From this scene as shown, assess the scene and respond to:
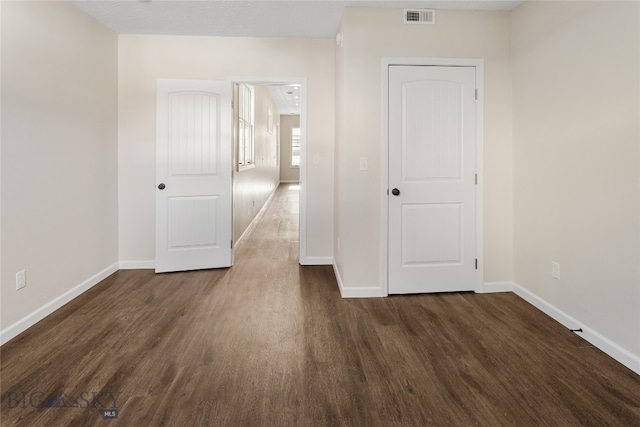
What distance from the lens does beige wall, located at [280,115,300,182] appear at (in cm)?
1500

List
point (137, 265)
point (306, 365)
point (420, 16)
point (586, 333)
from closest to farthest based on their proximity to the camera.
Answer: point (306, 365) → point (586, 333) → point (420, 16) → point (137, 265)

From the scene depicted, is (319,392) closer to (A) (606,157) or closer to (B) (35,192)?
(A) (606,157)

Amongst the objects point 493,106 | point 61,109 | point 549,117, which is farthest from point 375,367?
point 61,109

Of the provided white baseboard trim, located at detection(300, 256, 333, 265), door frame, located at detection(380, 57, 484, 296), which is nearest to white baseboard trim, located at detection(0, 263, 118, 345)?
white baseboard trim, located at detection(300, 256, 333, 265)

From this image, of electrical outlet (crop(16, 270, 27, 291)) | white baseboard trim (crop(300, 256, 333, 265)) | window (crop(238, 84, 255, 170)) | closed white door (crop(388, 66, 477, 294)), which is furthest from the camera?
window (crop(238, 84, 255, 170))

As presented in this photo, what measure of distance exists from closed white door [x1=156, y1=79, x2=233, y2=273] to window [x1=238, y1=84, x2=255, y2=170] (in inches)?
51.1

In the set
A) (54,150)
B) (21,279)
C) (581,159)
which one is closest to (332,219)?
(581,159)

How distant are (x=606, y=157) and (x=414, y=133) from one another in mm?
1410

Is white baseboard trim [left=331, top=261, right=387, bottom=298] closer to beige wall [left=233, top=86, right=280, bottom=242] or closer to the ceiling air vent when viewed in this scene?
beige wall [left=233, top=86, right=280, bottom=242]

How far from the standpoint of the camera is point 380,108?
3256 millimetres

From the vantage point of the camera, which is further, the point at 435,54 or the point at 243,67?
the point at 243,67

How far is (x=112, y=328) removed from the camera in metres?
2.64

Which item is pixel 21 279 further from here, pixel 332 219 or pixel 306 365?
pixel 332 219

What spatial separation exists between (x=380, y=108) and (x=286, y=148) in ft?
40.0
